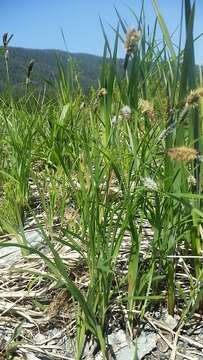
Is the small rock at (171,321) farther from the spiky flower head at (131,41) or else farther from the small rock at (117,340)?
the spiky flower head at (131,41)

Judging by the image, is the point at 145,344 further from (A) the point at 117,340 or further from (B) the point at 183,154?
(B) the point at 183,154

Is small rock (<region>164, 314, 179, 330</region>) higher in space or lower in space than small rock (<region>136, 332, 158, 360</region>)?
higher

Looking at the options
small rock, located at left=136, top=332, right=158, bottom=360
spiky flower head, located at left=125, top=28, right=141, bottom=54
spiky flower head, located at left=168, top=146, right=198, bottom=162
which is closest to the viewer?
spiky flower head, located at left=168, top=146, right=198, bottom=162

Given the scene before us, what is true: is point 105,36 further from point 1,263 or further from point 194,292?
point 194,292

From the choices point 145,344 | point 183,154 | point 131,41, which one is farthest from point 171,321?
point 131,41

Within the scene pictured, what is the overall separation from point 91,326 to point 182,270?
1.47 feet

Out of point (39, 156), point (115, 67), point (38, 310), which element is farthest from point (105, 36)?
point (38, 310)

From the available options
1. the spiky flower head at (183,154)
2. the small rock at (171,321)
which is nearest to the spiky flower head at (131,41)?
the spiky flower head at (183,154)

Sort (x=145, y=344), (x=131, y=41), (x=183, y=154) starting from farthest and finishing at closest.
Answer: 1. (x=145, y=344)
2. (x=131, y=41)
3. (x=183, y=154)

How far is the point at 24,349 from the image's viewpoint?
1.71m

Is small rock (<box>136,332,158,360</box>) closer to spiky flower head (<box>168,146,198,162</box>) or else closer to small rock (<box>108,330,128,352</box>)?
small rock (<box>108,330,128,352</box>)

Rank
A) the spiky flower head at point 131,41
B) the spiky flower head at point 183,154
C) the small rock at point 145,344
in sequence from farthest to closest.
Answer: the small rock at point 145,344
the spiky flower head at point 131,41
the spiky flower head at point 183,154

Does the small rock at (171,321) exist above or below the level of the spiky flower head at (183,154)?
below

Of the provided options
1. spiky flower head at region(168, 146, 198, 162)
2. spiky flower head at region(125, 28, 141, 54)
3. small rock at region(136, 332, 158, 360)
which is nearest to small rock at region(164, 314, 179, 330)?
small rock at region(136, 332, 158, 360)
